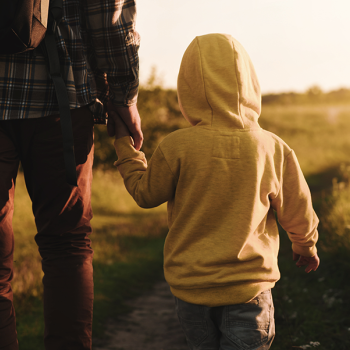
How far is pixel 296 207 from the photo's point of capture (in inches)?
72.7

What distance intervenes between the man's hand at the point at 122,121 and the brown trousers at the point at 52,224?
0.82 feet

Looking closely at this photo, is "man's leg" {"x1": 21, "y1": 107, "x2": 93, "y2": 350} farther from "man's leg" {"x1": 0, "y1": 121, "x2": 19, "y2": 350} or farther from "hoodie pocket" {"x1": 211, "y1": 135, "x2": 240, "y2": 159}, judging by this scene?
"hoodie pocket" {"x1": 211, "y1": 135, "x2": 240, "y2": 159}

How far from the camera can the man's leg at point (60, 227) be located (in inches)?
71.8

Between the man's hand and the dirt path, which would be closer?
the man's hand

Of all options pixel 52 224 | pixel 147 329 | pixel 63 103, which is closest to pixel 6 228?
pixel 52 224

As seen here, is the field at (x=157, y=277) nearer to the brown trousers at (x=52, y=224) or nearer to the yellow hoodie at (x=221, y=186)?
the brown trousers at (x=52, y=224)

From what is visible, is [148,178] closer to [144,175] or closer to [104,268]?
[144,175]

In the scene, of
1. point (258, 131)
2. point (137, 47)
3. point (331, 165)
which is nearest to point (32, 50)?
point (137, 47)

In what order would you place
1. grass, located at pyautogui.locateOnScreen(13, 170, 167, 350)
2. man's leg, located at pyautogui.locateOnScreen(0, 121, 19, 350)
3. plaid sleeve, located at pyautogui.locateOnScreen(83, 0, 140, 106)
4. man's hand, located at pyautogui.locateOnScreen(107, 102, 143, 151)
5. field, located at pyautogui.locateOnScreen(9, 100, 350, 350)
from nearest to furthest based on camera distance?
man's leg, located at pyautogui.locateOnScreen(0, 121, 19, 350) → plaid sleeve, located at pyautogui.locateOnScreen(83, 0, 140, 106) → man's hand, located at pyautogui.locateOnScreen(107, 102, 143, 151) → field, located at pyautogui.locateOnScreen(9, 100, 350, 350) → grass, located at pyautogui.locateOnScreen(13, 170, 167, 350)

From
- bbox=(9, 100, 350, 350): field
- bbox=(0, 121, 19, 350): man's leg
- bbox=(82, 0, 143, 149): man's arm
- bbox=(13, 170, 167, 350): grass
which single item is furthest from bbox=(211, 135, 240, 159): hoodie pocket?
bbox=(13, 170, 167, 350): grass

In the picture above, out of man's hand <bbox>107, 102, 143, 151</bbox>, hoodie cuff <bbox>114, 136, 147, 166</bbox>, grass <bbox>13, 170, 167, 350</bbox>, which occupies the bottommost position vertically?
grass <bbox>13, 170, 167, 350</bbox>

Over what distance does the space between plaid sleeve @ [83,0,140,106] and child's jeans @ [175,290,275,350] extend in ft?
3.65

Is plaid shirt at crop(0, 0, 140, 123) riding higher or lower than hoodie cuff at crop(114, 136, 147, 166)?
higher

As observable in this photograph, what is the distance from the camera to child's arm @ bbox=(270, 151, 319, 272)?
70.9 inches
